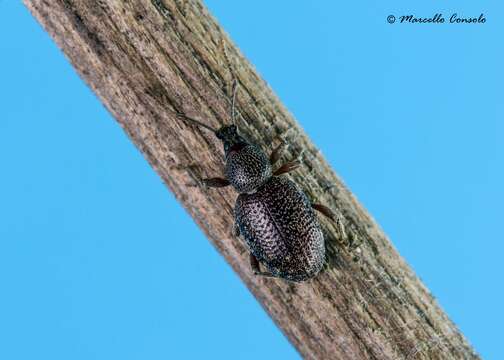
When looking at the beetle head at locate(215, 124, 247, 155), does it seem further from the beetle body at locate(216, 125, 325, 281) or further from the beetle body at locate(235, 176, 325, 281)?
the beetle body at locate(235, 176, 325, 281)

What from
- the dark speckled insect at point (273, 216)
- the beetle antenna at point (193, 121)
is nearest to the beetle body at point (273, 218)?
the dark speckled insect at point (273, 216)

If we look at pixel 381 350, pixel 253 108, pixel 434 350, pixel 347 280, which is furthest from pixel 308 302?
pixel 253 108

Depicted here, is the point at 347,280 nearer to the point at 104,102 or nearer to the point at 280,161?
the point at 280,161

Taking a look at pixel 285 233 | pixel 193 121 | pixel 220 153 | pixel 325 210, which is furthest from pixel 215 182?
pixel 325 210

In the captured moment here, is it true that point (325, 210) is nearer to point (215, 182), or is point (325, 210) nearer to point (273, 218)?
point (273, 218)

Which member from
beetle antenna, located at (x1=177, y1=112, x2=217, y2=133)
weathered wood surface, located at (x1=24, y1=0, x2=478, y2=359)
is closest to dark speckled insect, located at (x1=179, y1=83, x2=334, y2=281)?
beetle antenna, located at (x1=177, y1=112, x2=217, y2=133)

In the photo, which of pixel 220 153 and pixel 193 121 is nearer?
pixel 193 121
